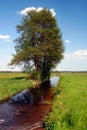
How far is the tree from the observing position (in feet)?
163

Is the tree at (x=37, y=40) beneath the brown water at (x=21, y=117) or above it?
above

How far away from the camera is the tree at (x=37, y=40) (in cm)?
4969

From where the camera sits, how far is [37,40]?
171ft

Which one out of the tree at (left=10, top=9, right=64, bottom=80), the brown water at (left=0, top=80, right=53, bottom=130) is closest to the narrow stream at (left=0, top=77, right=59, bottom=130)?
the brown water at (left=0, top=80, right=53, bottom=130)

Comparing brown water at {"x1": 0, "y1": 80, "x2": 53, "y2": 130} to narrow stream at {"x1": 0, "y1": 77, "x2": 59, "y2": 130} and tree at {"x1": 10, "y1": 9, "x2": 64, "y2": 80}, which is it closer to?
narrow stream at {"x1": 0, "y1": 77, "x2": 59, "y2": 130}

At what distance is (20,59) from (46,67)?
9611mm

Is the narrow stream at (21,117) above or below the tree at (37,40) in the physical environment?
below

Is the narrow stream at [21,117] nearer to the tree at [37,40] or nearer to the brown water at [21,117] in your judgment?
the brown water at [21,117]

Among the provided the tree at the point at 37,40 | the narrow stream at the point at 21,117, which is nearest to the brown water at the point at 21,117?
the narrow stream at the point at 21,117

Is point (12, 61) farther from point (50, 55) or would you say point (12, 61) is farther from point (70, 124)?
point (70, 124)

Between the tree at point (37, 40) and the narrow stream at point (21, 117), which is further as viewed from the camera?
the tree at point (37, 40)

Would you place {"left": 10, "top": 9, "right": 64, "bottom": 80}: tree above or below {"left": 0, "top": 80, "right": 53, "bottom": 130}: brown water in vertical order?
above

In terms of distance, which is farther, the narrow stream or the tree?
the tree

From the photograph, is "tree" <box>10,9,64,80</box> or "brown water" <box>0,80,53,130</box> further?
"tree" <box>10,9,64,80</box>
